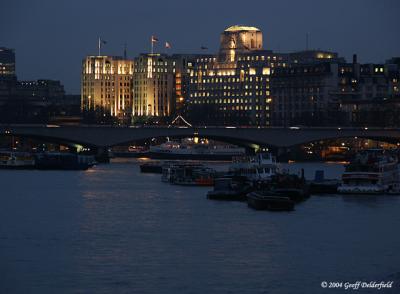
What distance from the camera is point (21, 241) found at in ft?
135

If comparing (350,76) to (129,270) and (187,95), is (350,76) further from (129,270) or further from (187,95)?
(129,270)

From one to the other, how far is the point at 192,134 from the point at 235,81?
75.6m

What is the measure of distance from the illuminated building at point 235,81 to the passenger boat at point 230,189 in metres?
100

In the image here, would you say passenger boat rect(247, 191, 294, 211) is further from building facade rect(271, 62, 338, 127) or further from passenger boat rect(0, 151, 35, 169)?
building facade rect(271, 62, 338, 127)

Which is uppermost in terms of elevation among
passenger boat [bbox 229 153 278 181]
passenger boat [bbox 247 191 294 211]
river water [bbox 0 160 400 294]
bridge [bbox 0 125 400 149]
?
bridge [bbox 0 125 400 149]

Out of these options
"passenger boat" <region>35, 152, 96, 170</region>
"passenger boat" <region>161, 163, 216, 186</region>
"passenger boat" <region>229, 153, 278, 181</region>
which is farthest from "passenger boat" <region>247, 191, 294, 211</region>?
"passenger boat" <region>35, 152, 96, 170</region>

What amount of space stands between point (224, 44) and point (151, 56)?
412 inches

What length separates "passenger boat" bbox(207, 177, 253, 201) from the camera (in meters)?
56.8

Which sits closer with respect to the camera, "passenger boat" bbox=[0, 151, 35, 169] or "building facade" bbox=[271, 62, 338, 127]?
"passenger boat" bbox=[0, 151, 35, 169]

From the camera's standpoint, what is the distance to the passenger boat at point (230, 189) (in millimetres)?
56812

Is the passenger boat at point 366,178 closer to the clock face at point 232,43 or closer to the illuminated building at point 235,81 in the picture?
the illuminated building at point 235,81

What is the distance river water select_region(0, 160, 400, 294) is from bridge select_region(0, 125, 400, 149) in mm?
41011

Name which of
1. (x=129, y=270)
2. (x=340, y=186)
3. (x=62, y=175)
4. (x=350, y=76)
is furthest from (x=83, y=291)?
(x=350, y=76)

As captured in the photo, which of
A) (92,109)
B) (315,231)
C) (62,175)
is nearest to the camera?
(315,231)
